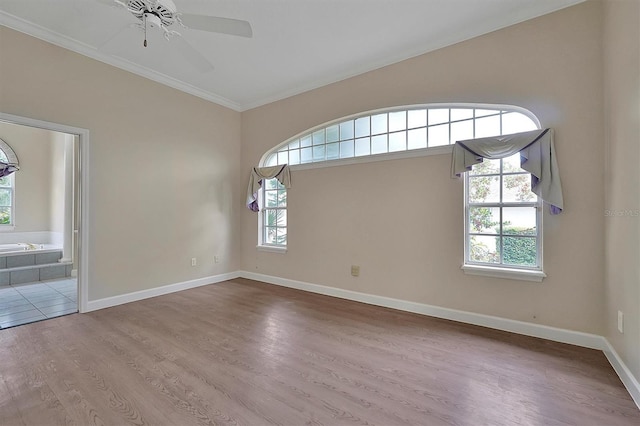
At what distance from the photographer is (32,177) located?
6508mm

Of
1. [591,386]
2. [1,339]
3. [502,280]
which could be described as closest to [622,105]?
[502,280]

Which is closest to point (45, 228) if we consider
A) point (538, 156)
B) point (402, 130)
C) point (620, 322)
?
point (402, 130)

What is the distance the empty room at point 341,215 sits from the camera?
2002 mm

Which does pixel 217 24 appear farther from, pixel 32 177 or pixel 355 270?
pixel 32 177

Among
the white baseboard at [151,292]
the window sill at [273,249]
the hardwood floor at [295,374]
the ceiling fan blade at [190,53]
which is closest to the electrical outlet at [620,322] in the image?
the hardwood floor at [295,374]

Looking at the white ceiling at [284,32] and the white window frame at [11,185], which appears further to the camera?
the white window frame at [11,185]

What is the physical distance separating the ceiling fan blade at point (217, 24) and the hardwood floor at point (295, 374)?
2.60 meters

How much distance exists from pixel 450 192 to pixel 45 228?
8534mm

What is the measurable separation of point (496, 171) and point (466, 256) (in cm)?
97

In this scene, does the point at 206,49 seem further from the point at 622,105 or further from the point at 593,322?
the point at 593,322

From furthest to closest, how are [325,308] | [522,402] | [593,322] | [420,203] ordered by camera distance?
[325,308]
[420,203]
[593,322]
[522,402]

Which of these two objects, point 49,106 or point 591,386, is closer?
point 591,386

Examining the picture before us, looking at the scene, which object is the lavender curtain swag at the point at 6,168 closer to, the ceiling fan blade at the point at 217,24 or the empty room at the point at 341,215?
the empty room at the point at 341,215

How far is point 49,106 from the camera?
329 centimetres
